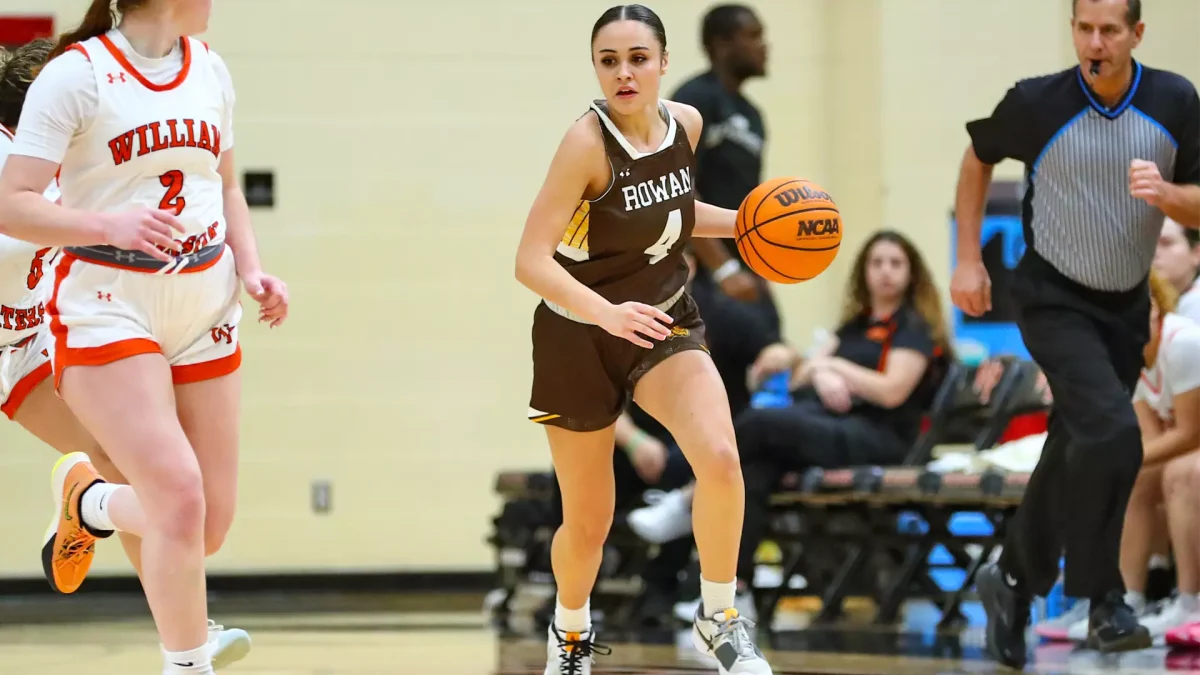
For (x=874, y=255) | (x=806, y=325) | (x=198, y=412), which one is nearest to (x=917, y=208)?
(x=806, y=325)

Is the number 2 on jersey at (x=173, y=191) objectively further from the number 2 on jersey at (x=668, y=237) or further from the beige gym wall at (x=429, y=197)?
the beige gym wall at (x=429, y=197)

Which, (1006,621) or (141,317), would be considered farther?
(1006,621)

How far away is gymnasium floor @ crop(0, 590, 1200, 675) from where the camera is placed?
17.3 feet

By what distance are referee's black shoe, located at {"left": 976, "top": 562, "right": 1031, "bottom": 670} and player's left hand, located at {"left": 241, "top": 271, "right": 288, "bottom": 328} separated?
8.62ft

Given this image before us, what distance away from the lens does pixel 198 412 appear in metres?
3.90

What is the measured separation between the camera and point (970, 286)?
5281 millimetres

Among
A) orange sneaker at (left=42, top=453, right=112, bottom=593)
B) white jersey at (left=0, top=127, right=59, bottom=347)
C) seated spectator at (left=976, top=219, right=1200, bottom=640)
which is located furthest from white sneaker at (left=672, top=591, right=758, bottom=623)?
white jersey at (left=0, top=127, right=59, bottom=347)

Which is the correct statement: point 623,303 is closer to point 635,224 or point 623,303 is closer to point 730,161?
point 635,224

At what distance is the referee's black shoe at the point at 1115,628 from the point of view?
194 inches

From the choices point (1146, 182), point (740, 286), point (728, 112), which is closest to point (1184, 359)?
point (1146, 182)

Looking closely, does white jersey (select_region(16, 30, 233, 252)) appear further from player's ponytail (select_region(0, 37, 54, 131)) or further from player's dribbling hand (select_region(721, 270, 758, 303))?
player's dribbling hand (select_region(721, 270, 758, 303))

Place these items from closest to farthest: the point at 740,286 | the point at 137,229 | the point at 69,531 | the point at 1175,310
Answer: the point at 137,229 → the point at 69,531 → the point at 1175,310 → the point at 740,286

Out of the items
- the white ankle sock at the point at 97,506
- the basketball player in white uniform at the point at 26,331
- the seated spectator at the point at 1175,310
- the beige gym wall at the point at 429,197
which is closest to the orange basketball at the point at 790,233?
the white ankle sock at the point at 97,506

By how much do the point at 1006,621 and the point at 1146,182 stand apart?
1.49 m
